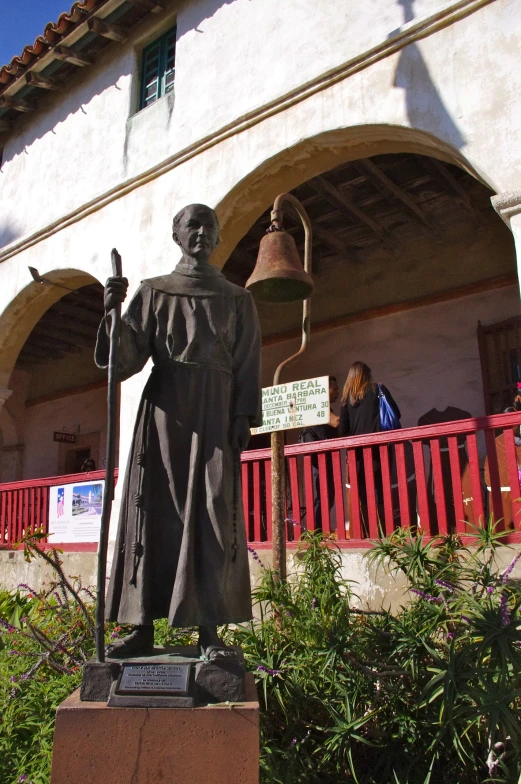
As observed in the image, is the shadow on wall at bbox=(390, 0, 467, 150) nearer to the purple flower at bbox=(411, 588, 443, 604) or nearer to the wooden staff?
→ the purple flower at bbox=(411, 588, 443, 604)

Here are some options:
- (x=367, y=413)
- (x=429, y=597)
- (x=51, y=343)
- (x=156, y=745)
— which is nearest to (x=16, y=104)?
(x=51, y=343)

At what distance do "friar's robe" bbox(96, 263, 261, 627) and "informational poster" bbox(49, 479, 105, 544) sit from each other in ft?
15.0

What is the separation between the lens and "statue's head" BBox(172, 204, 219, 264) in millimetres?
2855

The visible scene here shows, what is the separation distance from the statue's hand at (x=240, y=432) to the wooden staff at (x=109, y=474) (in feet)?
1.57

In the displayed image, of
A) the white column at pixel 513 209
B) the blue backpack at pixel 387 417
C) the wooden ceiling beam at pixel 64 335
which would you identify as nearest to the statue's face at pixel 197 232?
the white column at pixel 513 209

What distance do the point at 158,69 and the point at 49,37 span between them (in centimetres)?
147

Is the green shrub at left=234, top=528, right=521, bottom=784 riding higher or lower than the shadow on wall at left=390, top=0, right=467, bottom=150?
lower

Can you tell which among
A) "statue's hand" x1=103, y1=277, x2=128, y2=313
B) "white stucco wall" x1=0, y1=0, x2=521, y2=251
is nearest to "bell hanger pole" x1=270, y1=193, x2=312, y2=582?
"white stucco wall" x1=0, y1=0, x2=521, y2=251

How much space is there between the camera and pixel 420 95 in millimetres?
5426

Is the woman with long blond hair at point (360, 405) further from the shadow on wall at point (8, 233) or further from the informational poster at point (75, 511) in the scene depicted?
the shadow on wall at point (8, 233)

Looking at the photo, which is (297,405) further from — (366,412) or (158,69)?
(158,69)

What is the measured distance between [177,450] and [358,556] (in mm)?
2781

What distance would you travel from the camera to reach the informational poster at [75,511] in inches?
284

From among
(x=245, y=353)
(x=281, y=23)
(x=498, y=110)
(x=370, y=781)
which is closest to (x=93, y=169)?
(x=281, y=23)
